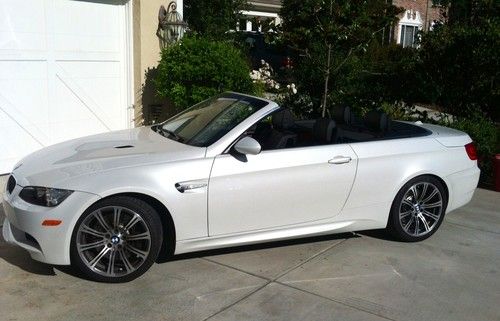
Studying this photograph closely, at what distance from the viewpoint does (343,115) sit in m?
5.74

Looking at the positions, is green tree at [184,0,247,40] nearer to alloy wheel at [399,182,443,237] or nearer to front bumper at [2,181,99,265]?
alloy wheel at [399,182,443,237]

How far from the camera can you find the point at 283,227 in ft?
15.7

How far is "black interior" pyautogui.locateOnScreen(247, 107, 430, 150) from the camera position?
4.90 meters

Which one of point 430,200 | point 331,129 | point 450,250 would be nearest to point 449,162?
point 430,200

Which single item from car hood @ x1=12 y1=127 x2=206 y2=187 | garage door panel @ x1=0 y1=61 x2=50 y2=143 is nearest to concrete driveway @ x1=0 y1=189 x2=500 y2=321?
car hood @ x1=12 y1=127 x2=206 y2=187

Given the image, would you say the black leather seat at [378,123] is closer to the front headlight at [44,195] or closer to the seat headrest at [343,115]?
the seat headrest at [343,115]

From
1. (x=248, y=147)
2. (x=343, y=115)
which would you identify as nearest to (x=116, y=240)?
(x=248, y=147)

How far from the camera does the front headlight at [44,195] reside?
407 cm

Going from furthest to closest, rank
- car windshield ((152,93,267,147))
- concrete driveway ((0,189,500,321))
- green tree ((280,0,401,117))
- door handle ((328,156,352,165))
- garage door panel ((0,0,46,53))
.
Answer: green tree ((280,0,401,117)) → garage door panel ((0,0,46,53)) → door handle ((328,156,352,165)) → car windshield ((152,93,267,147)) → concrete driveway ((0,189,500,321))

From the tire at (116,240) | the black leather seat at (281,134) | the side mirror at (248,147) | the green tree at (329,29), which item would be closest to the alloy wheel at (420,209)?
the black leather seat at (281,134)

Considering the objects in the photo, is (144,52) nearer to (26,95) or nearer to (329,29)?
(26,95)

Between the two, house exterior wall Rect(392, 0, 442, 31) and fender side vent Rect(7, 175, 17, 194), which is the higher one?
house exterior wall Rect(392, 0, 442, 31)

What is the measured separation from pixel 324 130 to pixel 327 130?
3cm

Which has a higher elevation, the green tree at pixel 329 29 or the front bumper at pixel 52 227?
the green tree at pixel 329 29
